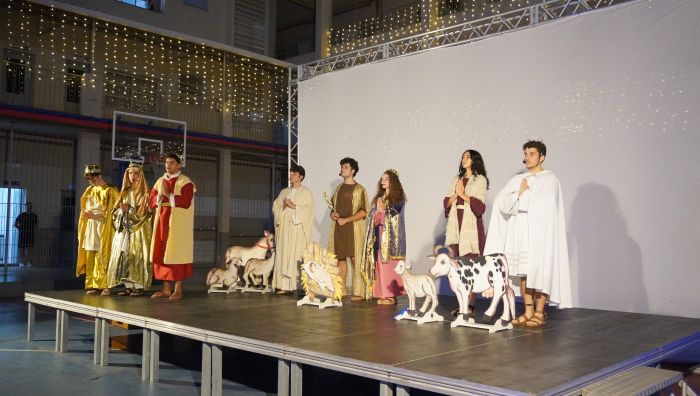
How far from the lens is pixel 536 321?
465 cm

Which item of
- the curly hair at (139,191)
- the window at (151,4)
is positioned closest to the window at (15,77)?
the window at (151,4)

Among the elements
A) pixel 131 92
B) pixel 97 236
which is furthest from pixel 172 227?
pixel 131 92

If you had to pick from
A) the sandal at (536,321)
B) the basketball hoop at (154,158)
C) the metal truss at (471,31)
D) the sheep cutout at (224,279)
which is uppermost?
the metal truss at (471,31)

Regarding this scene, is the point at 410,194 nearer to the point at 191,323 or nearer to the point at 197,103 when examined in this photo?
the point at 191,323

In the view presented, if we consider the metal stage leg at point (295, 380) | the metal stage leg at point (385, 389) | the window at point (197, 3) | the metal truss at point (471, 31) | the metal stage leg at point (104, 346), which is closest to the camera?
the metal stage leg at point (385, 389)

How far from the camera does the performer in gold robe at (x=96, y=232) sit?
6453 mm

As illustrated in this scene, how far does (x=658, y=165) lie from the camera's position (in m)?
5.74

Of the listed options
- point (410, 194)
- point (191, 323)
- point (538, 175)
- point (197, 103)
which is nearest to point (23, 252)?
point (197, 103)

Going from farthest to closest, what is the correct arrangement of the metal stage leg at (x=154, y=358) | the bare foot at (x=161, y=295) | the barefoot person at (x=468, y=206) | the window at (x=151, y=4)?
the window at (x=151, y=4), the bare foot at (x=161, y=295), the barefoot person at (x=468, y=206), the metal stage leg at (x=154, y=358)

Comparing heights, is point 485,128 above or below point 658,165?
above

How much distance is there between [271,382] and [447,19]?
1067 cm

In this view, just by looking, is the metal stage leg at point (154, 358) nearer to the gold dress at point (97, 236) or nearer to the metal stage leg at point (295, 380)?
the metal stage leg at point (295, 380)

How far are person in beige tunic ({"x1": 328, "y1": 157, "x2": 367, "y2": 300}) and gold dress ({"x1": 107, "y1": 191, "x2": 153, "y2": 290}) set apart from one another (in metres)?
1.85

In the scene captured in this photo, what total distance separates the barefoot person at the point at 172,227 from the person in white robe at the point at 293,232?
1.07m
